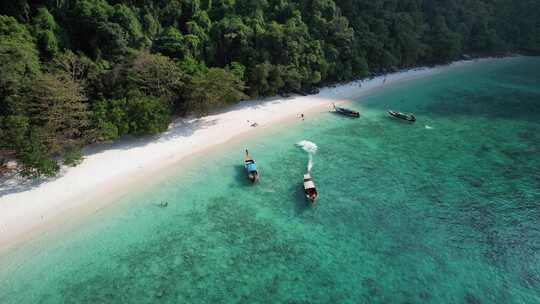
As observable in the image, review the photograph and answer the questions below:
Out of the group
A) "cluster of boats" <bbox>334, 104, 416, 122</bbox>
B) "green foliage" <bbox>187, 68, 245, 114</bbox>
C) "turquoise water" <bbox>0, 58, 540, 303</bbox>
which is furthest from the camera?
"cluster of boats" <bbox>334, 104, 416, 122</bbox>

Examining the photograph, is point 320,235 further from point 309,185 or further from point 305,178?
point 305,178

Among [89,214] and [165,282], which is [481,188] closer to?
[165,282]

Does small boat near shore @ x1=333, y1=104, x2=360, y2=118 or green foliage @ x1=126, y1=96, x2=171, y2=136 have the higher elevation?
green foliage @ x1=126, y1=96, x2=171, y2=136

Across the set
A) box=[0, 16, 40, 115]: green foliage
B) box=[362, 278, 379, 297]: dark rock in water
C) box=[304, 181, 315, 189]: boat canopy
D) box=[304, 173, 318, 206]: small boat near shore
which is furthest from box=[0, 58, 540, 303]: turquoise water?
box=[0, 16, 40, 115]: green foliage

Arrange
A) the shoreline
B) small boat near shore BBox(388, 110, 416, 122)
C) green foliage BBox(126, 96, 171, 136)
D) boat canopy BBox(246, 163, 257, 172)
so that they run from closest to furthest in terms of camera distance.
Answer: the shoreline < boat canopy BBox(246, 163, 257, 172) < green foliage BBox(126, 96, 171, 136) < small boat near shore BBox(388, 110, 416, 122)

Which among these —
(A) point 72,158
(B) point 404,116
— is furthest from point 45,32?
(B) point 404,116

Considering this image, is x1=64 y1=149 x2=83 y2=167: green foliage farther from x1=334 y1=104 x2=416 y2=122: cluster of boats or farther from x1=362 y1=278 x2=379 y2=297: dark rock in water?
x1=334 y1=104 x2=416 y2=122: cluster of boats
